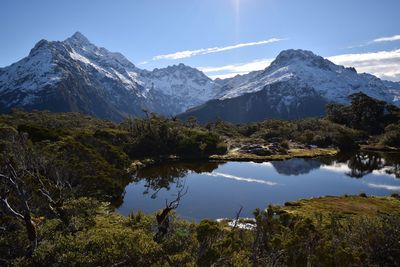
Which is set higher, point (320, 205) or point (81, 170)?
point (81, 170)

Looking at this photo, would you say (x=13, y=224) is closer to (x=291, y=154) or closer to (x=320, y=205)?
(x=320, y=205)

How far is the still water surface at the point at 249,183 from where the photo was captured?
61.4 m

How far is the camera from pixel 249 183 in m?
79.6

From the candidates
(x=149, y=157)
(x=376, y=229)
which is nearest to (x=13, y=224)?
(x=376, y=229)

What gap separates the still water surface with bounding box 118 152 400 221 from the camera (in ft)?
201

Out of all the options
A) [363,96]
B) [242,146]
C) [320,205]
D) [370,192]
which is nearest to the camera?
[320,205]

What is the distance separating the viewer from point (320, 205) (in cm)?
5731

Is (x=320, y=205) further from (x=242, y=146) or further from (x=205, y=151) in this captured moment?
(x=242, y=146)

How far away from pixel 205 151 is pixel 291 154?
25.7 metres

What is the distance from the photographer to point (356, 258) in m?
18.5

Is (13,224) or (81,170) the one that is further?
(81,170)

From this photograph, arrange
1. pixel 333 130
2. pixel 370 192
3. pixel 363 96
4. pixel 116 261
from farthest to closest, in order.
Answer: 1. pixel 363 96
2. pixel 333 130
3. pixel 370 192
4. pixel 116 261

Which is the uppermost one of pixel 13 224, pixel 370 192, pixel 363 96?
pixel 363 96

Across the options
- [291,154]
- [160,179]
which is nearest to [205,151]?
[291,154]
